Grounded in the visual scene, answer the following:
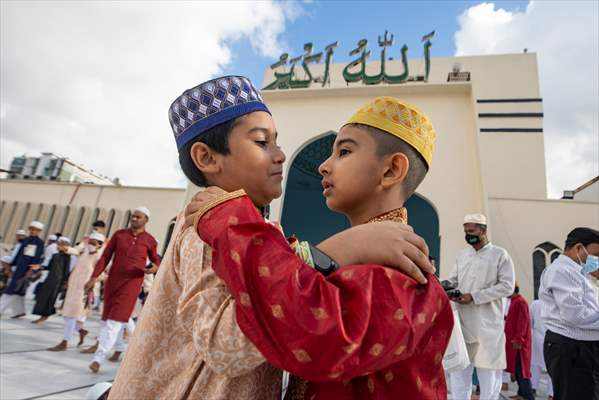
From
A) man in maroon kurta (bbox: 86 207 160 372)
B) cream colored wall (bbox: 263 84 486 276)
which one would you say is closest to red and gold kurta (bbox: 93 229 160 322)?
man in maroon kurta (bbox: 86 207 160 372)

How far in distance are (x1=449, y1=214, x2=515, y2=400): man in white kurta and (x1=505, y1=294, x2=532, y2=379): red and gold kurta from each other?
52.2 inches

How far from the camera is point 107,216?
573 inches

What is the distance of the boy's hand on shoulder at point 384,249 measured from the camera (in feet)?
2.16

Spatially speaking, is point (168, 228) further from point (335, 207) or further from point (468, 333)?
point (335, 207)

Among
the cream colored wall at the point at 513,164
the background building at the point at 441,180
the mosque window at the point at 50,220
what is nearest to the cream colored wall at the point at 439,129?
the background building at the point at 441,180

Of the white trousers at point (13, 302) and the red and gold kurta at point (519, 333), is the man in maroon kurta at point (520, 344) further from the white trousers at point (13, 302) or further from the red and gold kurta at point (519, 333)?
the white trousers at point (13, 302)

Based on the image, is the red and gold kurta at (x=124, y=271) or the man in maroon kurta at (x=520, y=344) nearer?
the red and gold kurta at (x=124, y=271)

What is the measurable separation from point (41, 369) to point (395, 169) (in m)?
3.96

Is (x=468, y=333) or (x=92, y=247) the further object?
(x=92, y=247)

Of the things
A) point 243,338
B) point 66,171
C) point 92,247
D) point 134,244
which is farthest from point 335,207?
point 66,171

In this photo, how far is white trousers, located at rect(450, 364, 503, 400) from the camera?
3.44m

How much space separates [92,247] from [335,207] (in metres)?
6.09

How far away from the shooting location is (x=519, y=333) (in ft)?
16.0

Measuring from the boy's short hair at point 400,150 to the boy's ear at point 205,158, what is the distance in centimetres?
37
